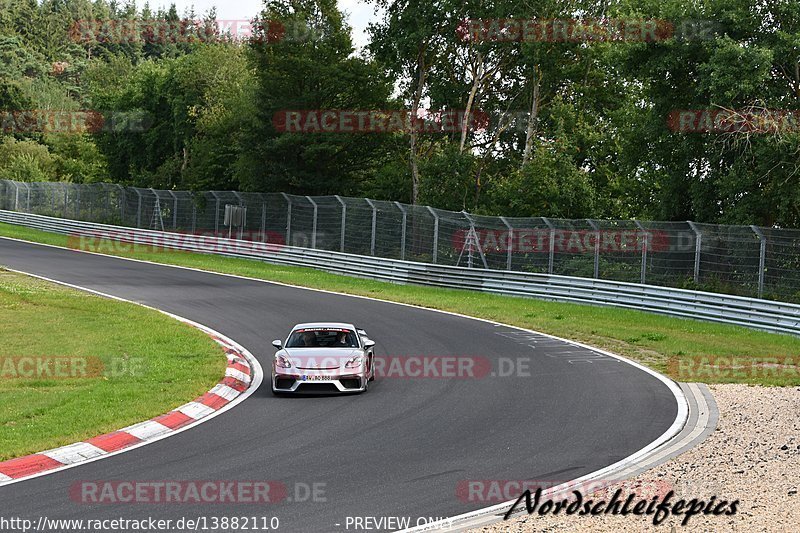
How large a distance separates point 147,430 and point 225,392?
2.95 m

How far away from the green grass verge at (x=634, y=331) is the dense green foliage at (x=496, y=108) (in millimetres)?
6279

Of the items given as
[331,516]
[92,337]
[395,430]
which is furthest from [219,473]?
[92,337]

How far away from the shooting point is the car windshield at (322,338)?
16.7 m

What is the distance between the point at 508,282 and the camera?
31125 mm

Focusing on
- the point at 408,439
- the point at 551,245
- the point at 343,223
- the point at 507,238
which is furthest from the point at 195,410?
the point at 343,223

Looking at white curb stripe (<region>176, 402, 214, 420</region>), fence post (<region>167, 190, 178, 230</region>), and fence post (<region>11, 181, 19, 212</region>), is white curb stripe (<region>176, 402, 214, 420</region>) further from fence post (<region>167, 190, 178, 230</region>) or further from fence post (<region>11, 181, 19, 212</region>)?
fence post (<region>11, 181, 19, 212</region>)

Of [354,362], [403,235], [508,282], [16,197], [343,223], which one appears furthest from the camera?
[16,197]

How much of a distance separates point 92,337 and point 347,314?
7.34 meters

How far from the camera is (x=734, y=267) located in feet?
82.5

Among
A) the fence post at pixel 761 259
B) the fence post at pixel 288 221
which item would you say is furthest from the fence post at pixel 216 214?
the fence post at pixel 761 259

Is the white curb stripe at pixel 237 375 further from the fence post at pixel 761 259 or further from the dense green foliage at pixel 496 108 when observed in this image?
the dense green foliage at pixel 496 108

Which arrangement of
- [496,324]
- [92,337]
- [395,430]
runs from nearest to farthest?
1. [395,430]
2. [92,337]
3. [496,324]

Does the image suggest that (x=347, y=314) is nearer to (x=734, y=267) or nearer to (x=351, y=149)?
(x=734, y=267)

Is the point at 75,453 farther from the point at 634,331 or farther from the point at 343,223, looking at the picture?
the point at 343,223
